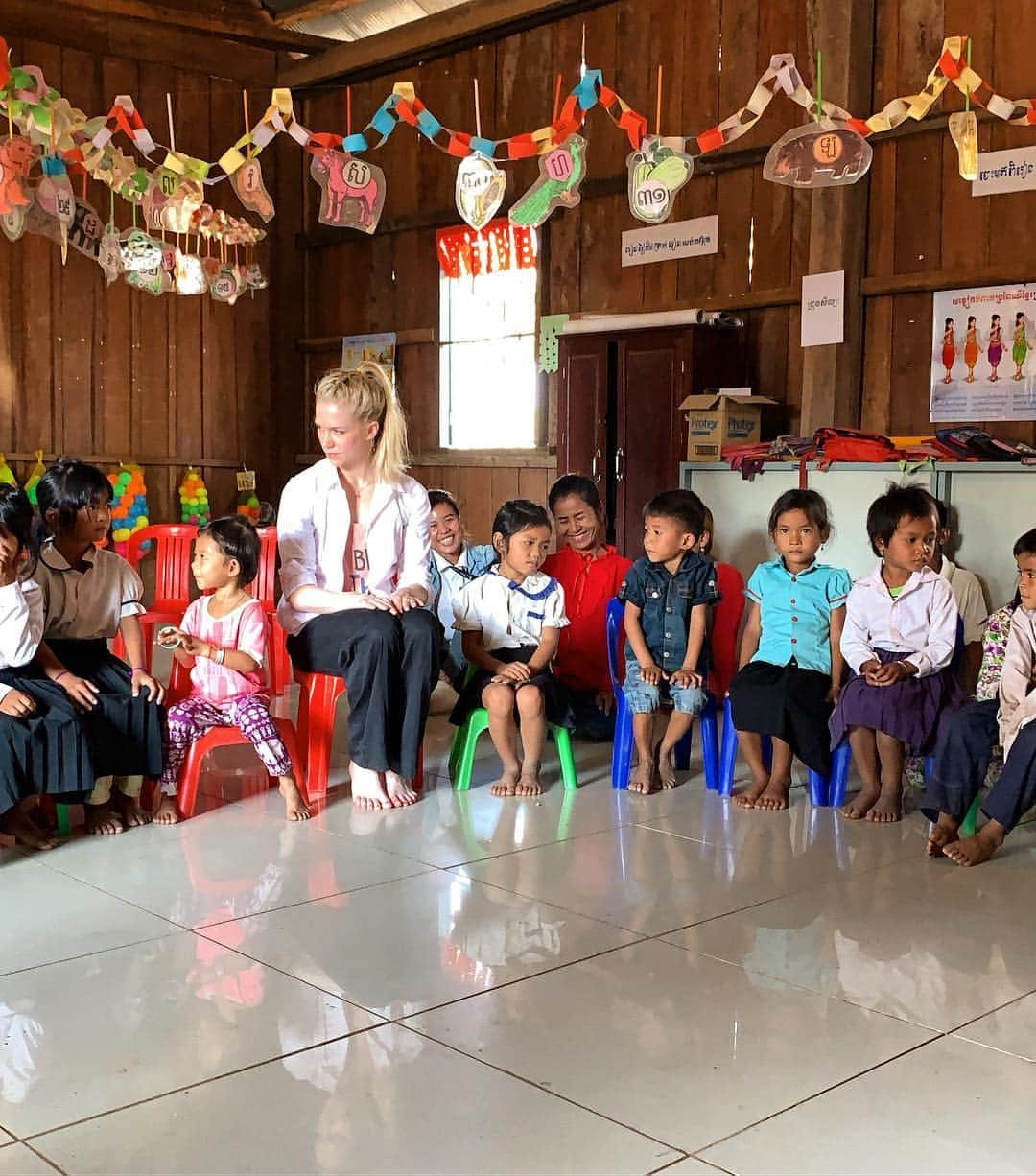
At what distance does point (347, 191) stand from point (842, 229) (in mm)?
2490

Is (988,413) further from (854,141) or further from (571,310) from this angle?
(571,310)

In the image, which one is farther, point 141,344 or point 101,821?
point 141,344

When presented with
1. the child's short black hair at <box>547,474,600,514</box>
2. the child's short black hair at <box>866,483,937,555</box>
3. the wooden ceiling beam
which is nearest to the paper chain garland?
the child's short black hair at <box>547,474,600,514</box>

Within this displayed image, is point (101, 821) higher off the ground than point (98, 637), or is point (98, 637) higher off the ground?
point (98, 637)

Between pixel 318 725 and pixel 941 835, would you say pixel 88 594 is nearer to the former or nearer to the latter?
pixel 318 725

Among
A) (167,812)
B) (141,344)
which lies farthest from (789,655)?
(141,344)

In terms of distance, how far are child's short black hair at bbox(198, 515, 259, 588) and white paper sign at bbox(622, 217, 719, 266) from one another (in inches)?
157

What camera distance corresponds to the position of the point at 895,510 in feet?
11.8

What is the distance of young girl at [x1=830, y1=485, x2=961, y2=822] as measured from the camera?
342 cm

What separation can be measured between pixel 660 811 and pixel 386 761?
0.76 meters

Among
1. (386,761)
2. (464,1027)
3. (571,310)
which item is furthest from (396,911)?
(571,310)

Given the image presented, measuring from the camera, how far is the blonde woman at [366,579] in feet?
11.6

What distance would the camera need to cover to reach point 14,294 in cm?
805

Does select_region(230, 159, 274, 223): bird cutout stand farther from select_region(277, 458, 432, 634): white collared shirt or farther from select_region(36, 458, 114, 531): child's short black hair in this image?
select_region(36, 458, 114, 531): child's short black hair
